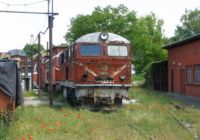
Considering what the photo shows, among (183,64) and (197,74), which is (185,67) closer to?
(183,64)

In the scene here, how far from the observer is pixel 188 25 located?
101 meters

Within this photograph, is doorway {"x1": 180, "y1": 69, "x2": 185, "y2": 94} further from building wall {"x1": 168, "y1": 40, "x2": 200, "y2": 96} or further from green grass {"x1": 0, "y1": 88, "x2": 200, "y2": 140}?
green grass {"x1": 0, "y1": 88, "x2": 200, "y2": 140}

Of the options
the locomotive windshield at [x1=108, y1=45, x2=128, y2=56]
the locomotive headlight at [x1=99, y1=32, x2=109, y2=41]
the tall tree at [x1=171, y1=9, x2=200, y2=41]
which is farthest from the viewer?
the tall tree at [x1=171, y1=9, x2=200, y2=41]

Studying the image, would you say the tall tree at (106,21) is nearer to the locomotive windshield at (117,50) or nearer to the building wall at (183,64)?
the building wall at (183,64)

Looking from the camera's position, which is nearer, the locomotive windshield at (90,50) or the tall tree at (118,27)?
the locomotive windshield at (90,50)

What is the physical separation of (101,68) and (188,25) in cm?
8307

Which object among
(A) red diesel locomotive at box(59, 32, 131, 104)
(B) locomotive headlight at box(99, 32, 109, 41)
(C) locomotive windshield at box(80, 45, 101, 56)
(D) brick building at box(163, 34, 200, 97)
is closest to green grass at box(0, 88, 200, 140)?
(A) red diesel locomotive at box(59, 32, 131, 104)

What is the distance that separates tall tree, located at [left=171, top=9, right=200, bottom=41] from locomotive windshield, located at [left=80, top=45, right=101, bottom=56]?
78.9 metres

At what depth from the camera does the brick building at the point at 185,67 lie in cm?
3431

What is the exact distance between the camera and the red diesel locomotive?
2052 centimetres

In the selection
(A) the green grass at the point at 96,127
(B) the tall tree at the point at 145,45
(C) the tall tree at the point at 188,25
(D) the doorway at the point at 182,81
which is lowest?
(A) the green grass at the point at 96,127

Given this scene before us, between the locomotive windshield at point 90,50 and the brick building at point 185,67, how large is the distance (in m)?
13.3

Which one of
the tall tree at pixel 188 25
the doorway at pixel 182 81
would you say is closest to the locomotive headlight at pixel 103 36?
the doorway at pixel 182 81

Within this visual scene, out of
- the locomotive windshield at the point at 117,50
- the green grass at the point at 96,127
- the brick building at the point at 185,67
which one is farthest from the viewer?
the brick building at the point at 185,67
